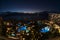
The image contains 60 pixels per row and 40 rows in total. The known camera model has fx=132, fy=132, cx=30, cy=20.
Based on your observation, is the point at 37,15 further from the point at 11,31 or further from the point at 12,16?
the point at 11,31

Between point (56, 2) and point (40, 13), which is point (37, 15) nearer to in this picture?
point (40, 13)

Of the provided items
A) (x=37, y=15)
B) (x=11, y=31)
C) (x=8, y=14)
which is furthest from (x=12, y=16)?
(x=11, y=31)

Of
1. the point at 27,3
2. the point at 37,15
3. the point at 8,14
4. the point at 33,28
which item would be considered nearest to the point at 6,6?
the point at 8,14

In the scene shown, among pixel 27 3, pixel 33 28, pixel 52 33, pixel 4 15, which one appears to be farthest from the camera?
pixel 27 3

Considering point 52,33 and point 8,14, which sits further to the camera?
point 8,14

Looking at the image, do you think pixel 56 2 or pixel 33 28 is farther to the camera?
pixel 56 2

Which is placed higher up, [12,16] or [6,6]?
[6,6]

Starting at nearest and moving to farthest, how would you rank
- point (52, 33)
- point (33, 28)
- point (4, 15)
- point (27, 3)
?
point (33, 28)
point (52, 33)
point (4, 15)
point (27, 3)

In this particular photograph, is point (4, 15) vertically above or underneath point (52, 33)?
Answer: above

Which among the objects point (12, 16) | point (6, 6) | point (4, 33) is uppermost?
point (6, 6)
